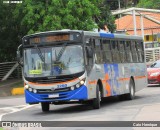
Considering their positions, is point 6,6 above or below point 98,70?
above

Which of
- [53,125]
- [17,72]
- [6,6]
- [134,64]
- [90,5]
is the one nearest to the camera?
[53,125]

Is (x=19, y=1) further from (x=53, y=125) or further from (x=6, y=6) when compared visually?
(x=53, y=125)

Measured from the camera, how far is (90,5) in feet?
114

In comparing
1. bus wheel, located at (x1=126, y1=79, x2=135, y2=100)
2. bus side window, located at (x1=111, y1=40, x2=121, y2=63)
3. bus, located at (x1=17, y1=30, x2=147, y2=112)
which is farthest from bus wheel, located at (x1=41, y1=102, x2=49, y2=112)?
bus wheel, located at (x1=126, y1=79, x2=135, y2=100)

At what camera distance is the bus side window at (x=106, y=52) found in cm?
2020

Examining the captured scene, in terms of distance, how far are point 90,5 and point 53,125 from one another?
840 inches

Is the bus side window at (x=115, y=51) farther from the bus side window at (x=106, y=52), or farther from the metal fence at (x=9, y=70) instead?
the metal fence at (x=9, y=70)

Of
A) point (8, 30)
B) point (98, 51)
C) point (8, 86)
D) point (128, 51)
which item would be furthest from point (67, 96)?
point (8, 30)

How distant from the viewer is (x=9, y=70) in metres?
40.9

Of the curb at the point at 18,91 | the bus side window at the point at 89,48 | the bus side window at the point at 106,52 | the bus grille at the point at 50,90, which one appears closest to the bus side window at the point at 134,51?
the bus side window at the point at 106,52

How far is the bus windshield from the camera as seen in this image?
17.8 m

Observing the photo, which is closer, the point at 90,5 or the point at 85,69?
the point at 85,69

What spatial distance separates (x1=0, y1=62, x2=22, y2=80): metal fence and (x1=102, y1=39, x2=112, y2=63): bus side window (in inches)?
817

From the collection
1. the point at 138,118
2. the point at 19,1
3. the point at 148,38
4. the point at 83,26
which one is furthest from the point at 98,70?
the point at 148,38
